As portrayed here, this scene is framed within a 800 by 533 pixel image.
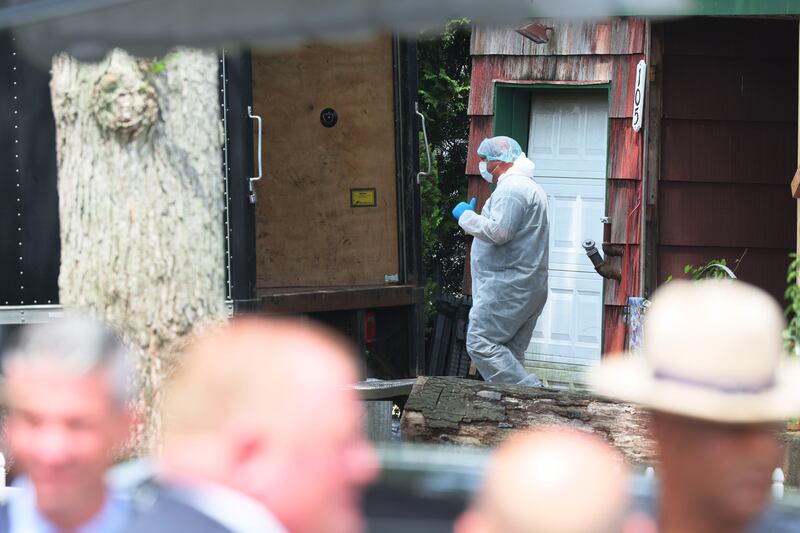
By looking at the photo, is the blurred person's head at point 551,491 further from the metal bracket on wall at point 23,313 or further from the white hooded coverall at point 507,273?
the white hooded coverall at point 507,273

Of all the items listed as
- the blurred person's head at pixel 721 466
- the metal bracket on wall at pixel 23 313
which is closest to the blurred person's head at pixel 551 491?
the blurred person's head at pixel 721 466

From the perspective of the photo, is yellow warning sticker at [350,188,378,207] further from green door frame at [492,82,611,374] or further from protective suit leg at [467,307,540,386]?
green door frame at [492,82,611,374]

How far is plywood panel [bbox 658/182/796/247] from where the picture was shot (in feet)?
27.8

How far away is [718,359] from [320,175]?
6145 mm

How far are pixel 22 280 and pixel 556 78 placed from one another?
4.94m

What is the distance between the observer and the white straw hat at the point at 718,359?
1.32 m

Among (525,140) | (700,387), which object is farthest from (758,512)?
(525,140)

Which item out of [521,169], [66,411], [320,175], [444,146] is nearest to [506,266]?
[521,169]

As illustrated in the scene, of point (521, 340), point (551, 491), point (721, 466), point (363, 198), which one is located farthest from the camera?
point (521, 340)

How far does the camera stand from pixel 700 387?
1.32m

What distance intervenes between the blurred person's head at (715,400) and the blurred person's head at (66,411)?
31.5 inches

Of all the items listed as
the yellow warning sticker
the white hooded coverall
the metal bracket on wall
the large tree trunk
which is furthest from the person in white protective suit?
the large tree trunk

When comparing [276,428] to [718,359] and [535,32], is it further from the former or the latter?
[535,32]

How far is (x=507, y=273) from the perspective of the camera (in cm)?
754
